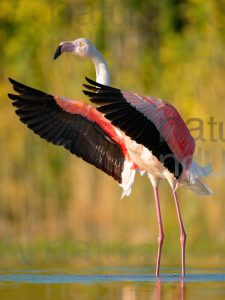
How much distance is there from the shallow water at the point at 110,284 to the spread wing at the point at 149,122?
4.11ft

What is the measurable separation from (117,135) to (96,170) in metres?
5.12

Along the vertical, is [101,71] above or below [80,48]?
below

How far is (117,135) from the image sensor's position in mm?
12664

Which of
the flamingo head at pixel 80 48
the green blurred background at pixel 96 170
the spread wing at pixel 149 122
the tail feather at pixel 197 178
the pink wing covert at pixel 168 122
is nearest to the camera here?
the spread wing at pixel 149 122

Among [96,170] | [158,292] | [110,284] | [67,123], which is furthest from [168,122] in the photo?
[96,170]

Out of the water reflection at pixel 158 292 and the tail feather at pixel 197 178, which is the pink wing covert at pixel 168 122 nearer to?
the tail feather at pixel 197 178

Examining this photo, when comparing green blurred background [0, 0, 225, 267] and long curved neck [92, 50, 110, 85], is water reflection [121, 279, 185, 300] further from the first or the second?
green blurred background [0, 0, 225, 267]

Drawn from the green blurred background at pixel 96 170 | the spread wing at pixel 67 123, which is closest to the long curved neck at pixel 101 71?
the spread wing at pixel 67 123

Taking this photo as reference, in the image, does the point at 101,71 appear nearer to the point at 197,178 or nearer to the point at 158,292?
the point at 197,178

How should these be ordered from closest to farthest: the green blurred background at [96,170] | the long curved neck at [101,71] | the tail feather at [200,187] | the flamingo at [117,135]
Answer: the flamingo at [117,135] < the long curved neck at [101,71] < the tail feather at [200,187] < the green blurred background at [96,170]

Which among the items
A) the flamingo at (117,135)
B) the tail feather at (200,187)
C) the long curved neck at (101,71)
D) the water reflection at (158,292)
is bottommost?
the water reflection at (158,292)

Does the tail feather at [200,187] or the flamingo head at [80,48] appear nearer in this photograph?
the tail feather at [200,187]

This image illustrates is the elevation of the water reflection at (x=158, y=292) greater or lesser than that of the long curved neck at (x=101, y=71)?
lesser

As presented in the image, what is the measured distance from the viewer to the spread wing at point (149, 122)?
11008 mm
